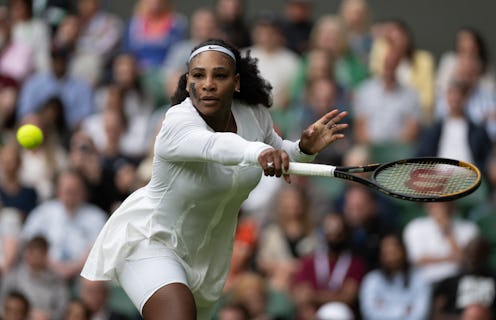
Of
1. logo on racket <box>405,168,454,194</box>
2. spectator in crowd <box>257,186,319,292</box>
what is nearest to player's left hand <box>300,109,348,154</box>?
logo on racket <box>405,168,454,194</box>

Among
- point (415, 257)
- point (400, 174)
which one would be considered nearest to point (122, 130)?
point (415, 257)

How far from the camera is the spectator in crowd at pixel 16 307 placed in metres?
9.73

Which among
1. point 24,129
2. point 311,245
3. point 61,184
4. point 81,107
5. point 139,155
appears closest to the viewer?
point 24,129

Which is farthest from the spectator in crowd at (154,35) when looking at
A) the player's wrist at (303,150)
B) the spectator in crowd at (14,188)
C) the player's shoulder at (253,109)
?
the player's wrist at (303,150)

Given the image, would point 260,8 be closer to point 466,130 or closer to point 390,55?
point 390,55

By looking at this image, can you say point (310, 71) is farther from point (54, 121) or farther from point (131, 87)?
point (54, 121)

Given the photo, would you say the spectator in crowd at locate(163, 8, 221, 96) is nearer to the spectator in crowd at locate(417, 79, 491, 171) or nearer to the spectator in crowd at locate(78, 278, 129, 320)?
the spectator in crowd at locate(78, 278, 129, 320)

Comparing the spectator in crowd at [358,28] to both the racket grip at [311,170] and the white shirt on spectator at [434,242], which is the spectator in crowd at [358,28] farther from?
the racket grip at [311,170]

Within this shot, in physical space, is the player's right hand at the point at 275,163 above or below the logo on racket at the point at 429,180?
above

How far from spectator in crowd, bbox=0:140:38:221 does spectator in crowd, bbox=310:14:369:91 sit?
312 cm

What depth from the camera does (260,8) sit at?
13562mm

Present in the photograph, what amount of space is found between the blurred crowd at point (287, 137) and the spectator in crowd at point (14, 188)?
0.5 inches

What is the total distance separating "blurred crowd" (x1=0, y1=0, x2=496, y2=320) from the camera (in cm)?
928

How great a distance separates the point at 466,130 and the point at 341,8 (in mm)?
3657
